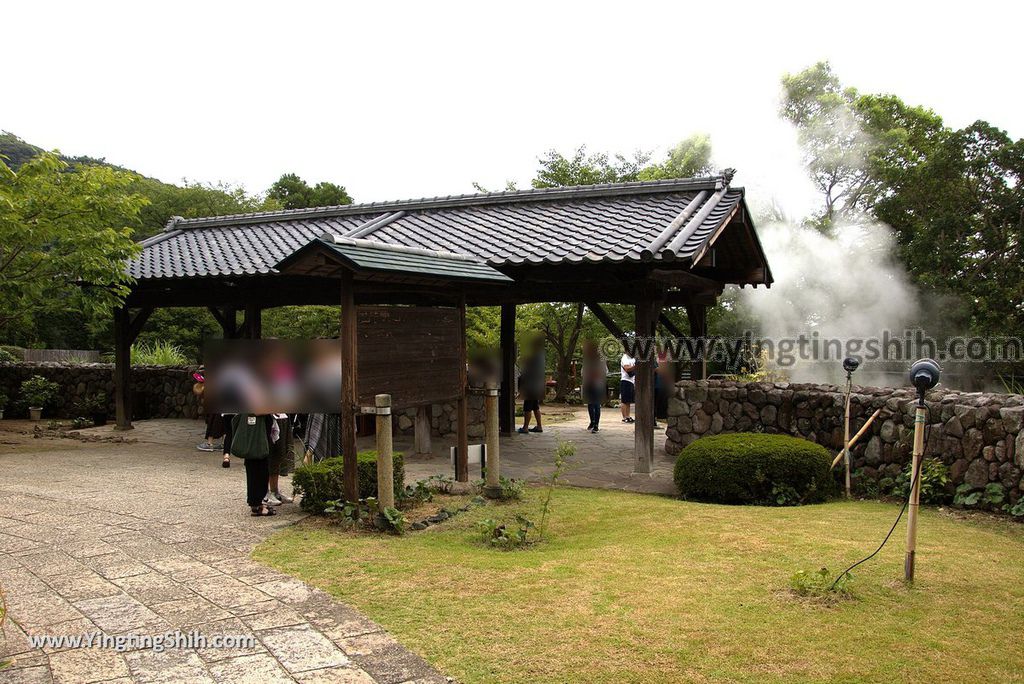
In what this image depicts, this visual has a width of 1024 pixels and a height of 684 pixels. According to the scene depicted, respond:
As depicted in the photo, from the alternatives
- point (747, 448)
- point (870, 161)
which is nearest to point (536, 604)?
point (747, 448)

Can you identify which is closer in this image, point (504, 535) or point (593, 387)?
point (504, 535)

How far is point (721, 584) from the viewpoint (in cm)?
476

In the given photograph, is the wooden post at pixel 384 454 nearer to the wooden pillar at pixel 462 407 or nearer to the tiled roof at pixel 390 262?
the tiled roof at pixel 390 262

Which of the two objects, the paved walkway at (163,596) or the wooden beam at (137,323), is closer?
the paved walkway at (163,596)

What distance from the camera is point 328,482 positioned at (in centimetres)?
671

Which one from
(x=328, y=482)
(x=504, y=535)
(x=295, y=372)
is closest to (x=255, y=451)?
(x=328, y=482)

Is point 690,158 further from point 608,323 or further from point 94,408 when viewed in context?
point 94,408

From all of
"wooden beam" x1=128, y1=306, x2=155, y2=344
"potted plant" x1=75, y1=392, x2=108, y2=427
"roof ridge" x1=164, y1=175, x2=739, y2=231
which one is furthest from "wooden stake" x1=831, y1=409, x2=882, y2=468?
"potted plant" x1=75, y1=392, x2=108, y2=427

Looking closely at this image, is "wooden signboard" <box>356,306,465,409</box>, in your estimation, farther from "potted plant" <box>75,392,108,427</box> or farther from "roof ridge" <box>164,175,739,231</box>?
"potted plant" <box>75,392,108,427</box>

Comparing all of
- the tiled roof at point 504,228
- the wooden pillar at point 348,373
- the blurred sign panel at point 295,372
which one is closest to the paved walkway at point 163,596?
the wooden pillar at point 348,373

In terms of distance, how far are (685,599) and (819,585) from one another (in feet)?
2.77

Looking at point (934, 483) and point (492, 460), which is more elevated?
point (492, 460)

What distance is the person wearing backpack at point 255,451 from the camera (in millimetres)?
6504

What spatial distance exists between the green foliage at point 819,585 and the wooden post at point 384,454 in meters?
3.35
